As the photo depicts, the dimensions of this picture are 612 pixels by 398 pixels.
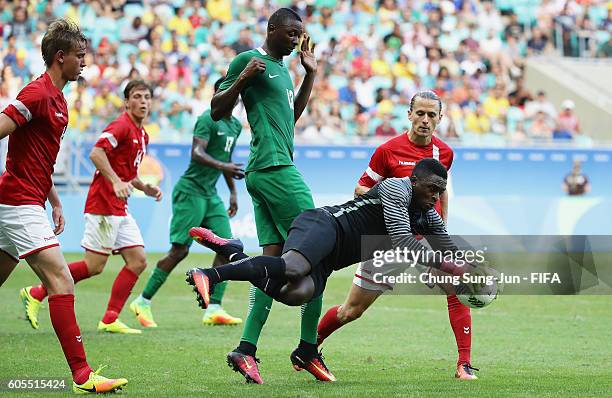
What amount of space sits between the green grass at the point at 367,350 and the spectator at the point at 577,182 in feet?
31.8

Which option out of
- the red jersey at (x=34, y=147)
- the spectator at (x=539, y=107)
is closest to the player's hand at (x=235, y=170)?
the red jersey at (x=34, y=147)

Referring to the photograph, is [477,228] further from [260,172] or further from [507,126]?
[260,172]

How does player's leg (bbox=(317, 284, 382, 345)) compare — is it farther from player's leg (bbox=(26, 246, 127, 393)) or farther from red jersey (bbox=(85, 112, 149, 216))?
red jersey (bbox=(85, 112, 149, 216))

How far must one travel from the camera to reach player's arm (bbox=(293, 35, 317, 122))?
8523 millimetres

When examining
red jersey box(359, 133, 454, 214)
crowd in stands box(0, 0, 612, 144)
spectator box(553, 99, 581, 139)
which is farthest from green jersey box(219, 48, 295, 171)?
spectator box(553, 99, 581, 139)

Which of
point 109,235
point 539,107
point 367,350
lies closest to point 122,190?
point 109,235

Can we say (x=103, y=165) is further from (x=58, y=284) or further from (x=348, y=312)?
(x=58, y=284)

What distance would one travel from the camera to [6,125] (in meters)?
7.27

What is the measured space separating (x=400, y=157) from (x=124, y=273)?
424cm

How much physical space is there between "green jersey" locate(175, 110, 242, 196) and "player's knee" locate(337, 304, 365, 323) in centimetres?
436

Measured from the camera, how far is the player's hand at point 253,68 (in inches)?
321

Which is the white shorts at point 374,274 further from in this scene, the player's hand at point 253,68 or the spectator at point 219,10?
the spectator at point 219,10

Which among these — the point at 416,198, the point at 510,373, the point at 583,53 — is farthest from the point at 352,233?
the point at 583,53

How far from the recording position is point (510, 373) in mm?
8945
